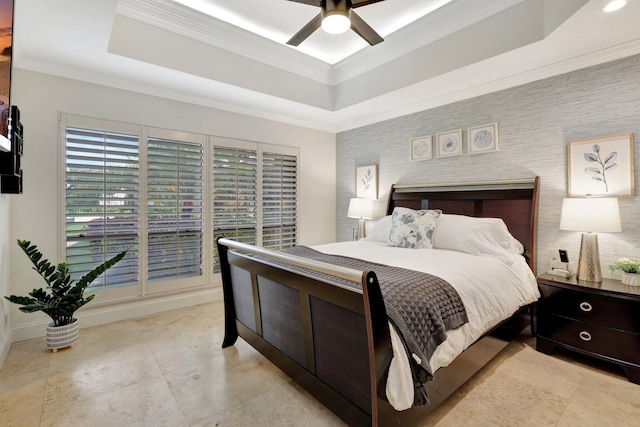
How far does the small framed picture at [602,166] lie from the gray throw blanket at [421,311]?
182cm

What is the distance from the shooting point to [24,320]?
9.12 feet

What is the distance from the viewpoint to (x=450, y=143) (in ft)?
11.8

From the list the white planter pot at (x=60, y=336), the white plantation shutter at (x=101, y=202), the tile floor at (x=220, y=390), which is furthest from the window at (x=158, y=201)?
the tile floor at (x=220, y=390)

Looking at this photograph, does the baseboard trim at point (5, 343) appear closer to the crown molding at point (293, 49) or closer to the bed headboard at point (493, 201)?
A: the crown molding at point (293, 49)

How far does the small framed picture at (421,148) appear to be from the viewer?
12.4ft

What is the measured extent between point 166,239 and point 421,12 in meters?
3.64

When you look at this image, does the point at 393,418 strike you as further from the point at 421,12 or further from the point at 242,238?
the point at 421,12

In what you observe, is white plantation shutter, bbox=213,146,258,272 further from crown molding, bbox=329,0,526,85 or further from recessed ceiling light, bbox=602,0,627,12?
recessed ceiling light, bbox=602,0,627,12

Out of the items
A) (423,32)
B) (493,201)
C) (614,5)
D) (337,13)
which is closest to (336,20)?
(337,13)

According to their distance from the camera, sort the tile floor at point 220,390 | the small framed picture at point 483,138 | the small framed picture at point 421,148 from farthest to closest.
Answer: the small framed picture at point 421,148
the small framed picture at point 483,138
the tile floor at point 220,390

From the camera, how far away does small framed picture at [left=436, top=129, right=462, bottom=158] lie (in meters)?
3.52

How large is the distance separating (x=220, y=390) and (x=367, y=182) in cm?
335

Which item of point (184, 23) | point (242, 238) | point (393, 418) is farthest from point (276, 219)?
point (393, 418)

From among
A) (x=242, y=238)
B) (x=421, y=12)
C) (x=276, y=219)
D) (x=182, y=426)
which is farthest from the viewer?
(x=276, y=219)
